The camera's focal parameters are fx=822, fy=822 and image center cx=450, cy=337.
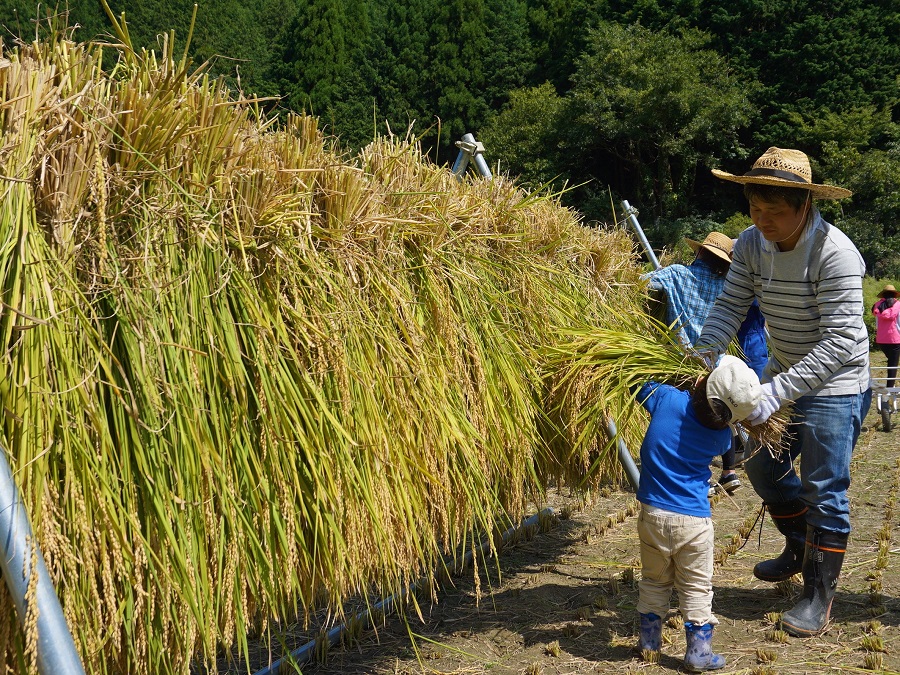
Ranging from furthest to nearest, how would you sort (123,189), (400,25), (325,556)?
(400,25) → (325,556) → (123,189)

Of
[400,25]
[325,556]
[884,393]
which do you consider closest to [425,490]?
[325,556]

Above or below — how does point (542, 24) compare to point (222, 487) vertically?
above

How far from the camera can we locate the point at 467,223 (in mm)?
2818

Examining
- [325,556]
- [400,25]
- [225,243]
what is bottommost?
[325,556]

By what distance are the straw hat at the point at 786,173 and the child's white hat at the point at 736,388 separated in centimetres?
64

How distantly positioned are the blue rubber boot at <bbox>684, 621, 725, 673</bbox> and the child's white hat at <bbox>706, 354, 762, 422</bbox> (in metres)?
0.71

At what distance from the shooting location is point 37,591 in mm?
1229

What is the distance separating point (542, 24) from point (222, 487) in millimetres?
41020

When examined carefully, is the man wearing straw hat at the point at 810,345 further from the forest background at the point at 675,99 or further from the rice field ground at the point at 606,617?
the forest background at the point at 675,99

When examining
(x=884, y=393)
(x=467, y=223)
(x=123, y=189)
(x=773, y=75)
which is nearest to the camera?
(x=123, y=189)

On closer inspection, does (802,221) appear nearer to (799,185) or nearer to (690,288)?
(799,185)

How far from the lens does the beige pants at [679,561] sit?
106 inches

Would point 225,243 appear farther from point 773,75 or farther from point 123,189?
point 773,75

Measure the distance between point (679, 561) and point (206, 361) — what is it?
5.74ft
